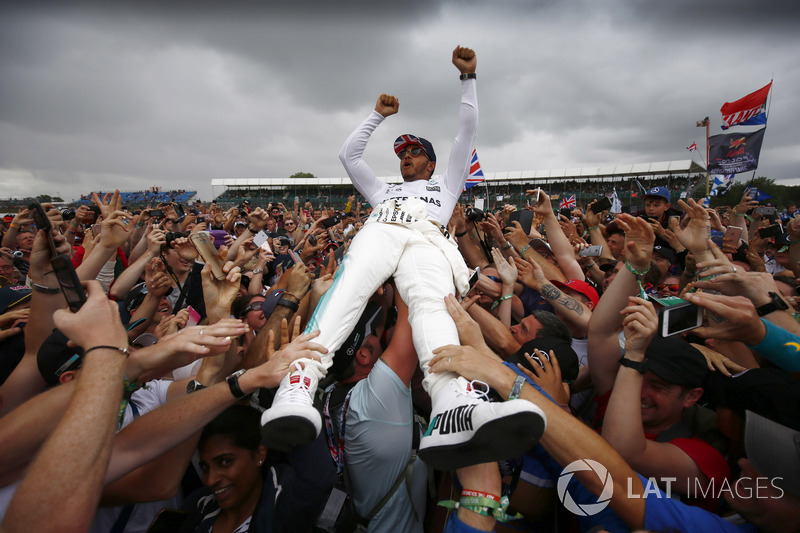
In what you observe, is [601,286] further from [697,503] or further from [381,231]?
[381,231]

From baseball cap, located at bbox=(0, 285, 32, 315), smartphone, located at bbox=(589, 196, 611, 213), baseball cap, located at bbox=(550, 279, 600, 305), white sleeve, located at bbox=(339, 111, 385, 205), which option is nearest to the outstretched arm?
white sleeve, located at bbox=(339, 111, 385, 205)

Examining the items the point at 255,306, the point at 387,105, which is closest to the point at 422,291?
the point at 255,306

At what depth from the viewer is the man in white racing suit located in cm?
138

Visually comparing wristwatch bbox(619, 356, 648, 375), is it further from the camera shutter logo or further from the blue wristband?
the blue wristband

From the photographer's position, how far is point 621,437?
5.58 ft

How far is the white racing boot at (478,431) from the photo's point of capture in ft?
4.27

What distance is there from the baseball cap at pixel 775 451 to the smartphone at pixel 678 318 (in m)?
0.44

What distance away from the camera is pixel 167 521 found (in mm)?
1868

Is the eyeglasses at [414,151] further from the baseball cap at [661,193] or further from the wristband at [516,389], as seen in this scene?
the baseball cap at [661,193]

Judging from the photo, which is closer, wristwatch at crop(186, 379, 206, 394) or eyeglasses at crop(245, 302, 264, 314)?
wristwatch at crop(186, 379, 206, 394)

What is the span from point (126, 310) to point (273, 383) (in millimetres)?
3422

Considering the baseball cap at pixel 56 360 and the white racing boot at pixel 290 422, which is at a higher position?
the baseball cap at pixel 56 360

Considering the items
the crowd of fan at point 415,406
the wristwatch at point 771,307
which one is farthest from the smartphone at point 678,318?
the wristwatch at point 771,307

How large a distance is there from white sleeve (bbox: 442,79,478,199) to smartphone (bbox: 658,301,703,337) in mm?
2139
